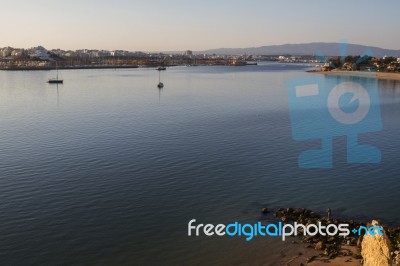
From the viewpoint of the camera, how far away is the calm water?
11969 millimetres

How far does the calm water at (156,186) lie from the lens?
12.0 m

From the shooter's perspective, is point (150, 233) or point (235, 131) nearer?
point (150, 233)

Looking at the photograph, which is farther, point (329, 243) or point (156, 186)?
point (156, 186)

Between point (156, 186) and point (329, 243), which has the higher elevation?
point (156, 186)

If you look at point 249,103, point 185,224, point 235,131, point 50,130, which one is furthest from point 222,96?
point 185,224

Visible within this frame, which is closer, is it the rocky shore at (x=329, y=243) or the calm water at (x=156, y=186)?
the rocky shore at (x=329, y=243)

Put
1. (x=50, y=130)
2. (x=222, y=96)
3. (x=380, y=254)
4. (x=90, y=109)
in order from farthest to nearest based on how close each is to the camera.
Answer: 1. (x=222, y=96)
2. (x=90, y=109)
3. (x=50, y=130)
4. (x=380, y=254)

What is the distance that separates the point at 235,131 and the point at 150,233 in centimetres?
1734

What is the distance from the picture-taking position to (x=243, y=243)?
12.4 m

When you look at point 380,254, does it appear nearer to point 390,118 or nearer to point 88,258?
point 88,258

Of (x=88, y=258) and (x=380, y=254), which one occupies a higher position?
(x=380, y=254)

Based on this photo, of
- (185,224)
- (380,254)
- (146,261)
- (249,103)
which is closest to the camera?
(380,254)

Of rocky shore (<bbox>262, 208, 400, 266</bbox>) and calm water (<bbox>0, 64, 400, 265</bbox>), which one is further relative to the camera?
calm water (<bbox>0, 64, 400, 265</bbox>)

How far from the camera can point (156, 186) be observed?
55.5ft
